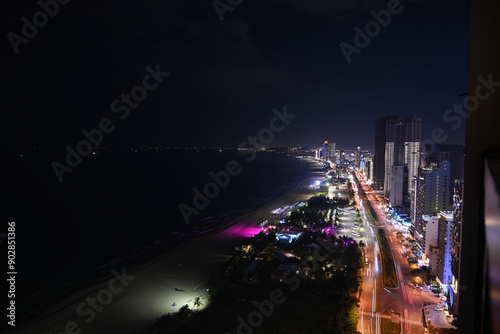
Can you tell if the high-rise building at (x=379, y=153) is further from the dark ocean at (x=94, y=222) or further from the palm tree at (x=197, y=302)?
the palm tree at (x=197, y=302)

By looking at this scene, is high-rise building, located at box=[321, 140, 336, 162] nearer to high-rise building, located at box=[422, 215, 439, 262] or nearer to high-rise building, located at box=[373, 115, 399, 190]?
high-rise building, located at box=[373, 115, 399, 190]

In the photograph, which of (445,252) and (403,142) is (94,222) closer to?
(445,252)

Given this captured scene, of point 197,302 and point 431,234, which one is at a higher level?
point 431,234

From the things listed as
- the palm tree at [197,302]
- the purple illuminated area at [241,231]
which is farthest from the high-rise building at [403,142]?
the palm tree at [197,302]

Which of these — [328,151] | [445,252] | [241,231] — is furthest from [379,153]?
[328,151]

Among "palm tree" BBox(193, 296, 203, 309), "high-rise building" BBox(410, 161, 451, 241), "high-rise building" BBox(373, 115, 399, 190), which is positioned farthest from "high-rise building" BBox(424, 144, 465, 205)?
"palm tree" BBox(193, 296, 203, 309)

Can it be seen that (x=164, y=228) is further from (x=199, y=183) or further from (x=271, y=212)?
(x=199, y=183)
